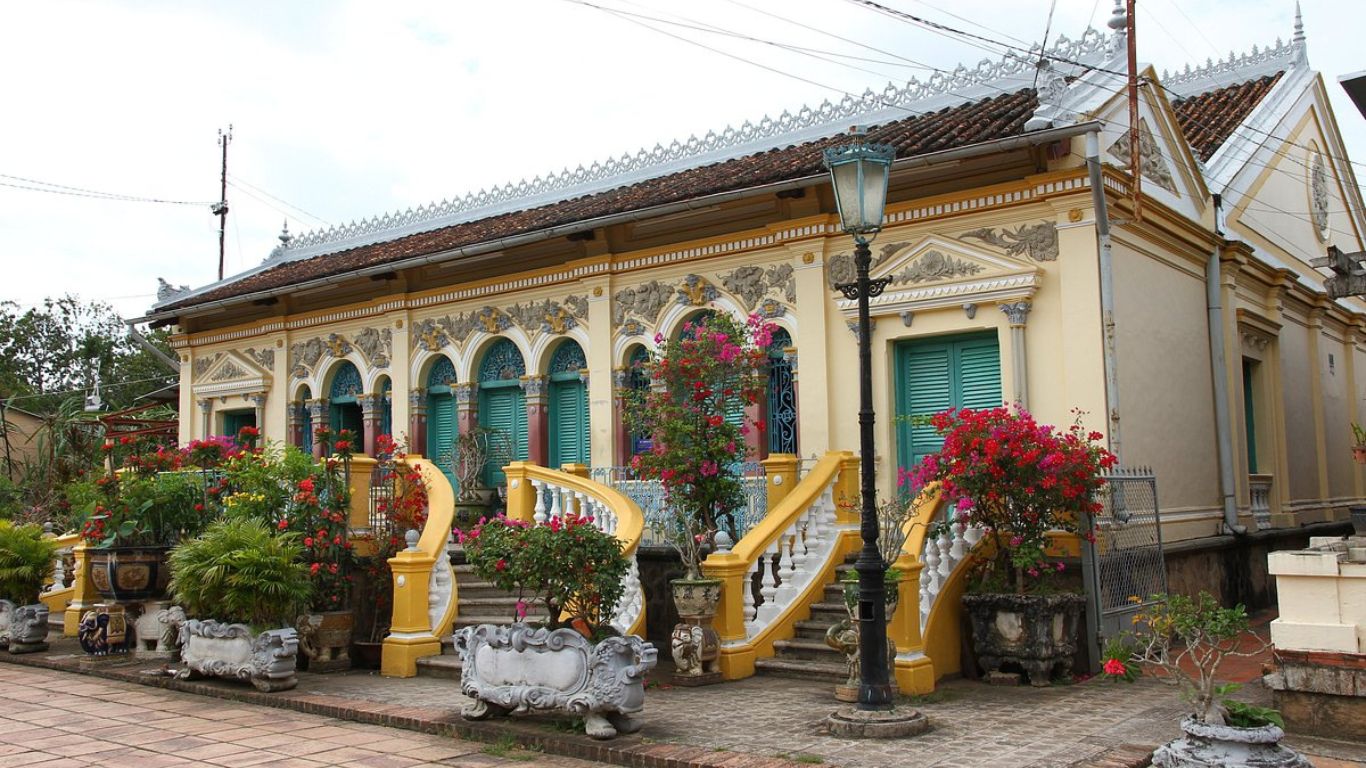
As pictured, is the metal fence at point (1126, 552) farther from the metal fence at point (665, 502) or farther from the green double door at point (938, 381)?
the metal fence at point (665, 502)

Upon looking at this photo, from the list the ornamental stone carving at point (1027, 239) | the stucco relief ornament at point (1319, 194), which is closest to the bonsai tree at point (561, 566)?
the ornamental stone carving at point (1027, 239)

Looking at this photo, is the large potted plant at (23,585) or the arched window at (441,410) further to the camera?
the arched window at (441,410)

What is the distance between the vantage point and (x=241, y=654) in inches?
387

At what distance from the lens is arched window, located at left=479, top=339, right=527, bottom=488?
15273 millimetres

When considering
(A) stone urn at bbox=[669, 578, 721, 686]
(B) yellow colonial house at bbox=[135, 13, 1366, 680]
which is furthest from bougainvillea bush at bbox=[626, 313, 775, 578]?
(A) stone urn at bbox=[669, 578, 721, 686]

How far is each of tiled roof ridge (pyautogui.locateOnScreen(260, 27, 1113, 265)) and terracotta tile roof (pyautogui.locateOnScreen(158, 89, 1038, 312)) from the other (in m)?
0.21

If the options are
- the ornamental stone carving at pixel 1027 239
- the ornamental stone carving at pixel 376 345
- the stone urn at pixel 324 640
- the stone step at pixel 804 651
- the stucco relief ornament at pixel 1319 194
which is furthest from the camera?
the stucco relief ornament at pixel 1319 194

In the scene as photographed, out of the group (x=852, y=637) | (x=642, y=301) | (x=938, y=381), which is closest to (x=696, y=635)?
(x=852, y=637)

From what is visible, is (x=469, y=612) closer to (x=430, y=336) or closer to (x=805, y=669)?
(x=805, y=669)

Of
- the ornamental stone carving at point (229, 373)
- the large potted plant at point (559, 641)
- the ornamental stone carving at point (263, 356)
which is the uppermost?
the ornamental stone carving at point (263, 356)

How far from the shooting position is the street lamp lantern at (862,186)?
7641 millimetres

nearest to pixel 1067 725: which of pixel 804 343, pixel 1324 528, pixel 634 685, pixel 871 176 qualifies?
pixel 634 685

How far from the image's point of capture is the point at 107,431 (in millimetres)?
20391

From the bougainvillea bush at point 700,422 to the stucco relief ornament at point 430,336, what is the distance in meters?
4.81
